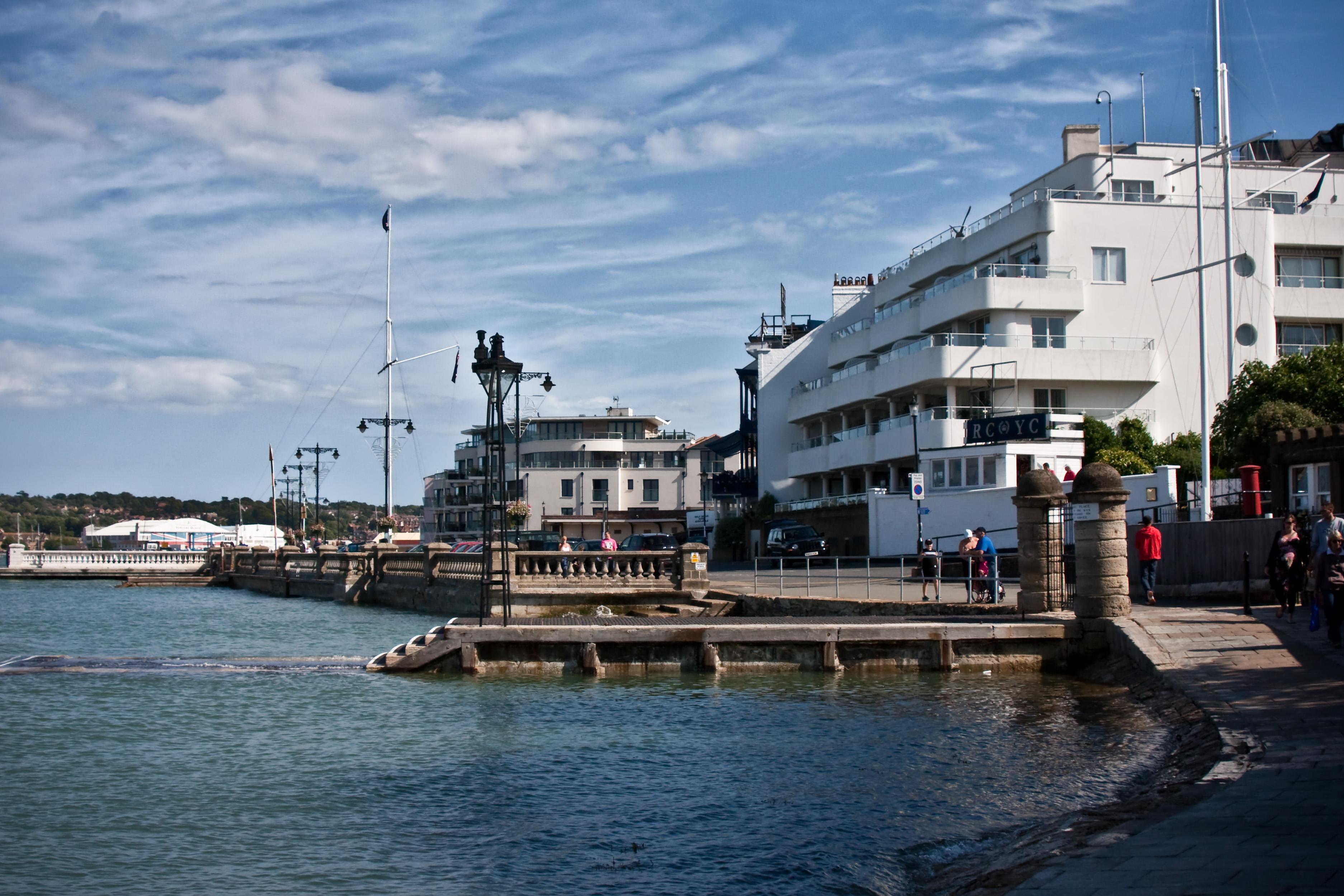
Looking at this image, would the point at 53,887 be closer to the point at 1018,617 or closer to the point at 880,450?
the point at 1018,617

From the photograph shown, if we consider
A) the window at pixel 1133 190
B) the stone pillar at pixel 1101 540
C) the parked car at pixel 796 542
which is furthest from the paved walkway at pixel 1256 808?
the window at pixel 1133 190

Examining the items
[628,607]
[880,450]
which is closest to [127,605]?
[628,607]

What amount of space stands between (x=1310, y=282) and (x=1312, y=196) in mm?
10688

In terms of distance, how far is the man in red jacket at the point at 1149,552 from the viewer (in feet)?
75.4

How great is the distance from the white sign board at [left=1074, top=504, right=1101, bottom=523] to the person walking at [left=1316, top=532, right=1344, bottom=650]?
366 cm

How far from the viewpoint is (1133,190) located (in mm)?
55750

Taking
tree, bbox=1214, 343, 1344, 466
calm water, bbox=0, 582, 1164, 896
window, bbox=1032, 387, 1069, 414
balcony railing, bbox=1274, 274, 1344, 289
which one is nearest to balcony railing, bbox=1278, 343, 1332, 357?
balcony railing, bbox=1274, 274, 1344, 289

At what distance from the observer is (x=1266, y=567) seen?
21953 mm

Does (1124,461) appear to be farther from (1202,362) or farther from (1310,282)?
(1310,282)

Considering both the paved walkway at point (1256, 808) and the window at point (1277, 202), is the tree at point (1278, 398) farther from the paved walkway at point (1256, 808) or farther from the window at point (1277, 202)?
the paved walkway at point (1256, 808)

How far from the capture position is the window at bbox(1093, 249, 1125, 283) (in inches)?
2098

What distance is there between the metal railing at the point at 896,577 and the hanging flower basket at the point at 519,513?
73.6ft

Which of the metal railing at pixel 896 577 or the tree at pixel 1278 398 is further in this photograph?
the tree at pixel 1278 398

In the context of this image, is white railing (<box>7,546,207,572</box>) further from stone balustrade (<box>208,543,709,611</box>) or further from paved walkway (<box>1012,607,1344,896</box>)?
paved walkway (<box>1012,607,1344,896</box>)
